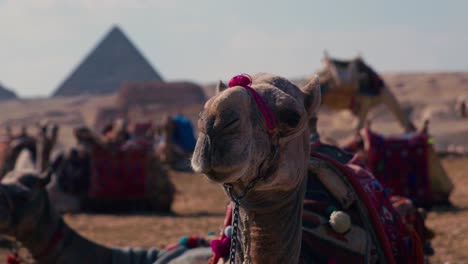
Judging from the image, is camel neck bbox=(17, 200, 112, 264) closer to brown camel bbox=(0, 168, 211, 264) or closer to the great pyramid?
brown camel bbox=(0, 168, 211, 264)

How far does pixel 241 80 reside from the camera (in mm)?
2594

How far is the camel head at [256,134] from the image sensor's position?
2328 mm

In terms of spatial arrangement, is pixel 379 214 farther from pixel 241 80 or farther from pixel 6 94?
pixel 6 94

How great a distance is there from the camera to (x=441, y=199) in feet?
37.5

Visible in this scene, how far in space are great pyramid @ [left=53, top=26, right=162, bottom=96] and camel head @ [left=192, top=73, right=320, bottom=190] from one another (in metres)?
109

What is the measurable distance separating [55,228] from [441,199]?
768cm

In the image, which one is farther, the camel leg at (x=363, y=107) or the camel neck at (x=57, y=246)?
the camel leg at (x=363, y=107)

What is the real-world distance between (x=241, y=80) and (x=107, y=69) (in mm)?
113197

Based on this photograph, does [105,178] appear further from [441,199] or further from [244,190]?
[244,190]

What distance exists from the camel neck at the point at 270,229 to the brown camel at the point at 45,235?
2193 millimetres

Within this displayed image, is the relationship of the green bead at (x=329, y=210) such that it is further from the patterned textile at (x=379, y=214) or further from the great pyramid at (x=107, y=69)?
the great pyramid at (x=107, y=69)

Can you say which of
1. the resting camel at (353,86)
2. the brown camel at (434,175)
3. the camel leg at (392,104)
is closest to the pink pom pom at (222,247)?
the brown camel at (434,175)

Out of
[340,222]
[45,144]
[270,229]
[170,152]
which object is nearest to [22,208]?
[340,222]

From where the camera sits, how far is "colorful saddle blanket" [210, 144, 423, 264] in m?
3.44
